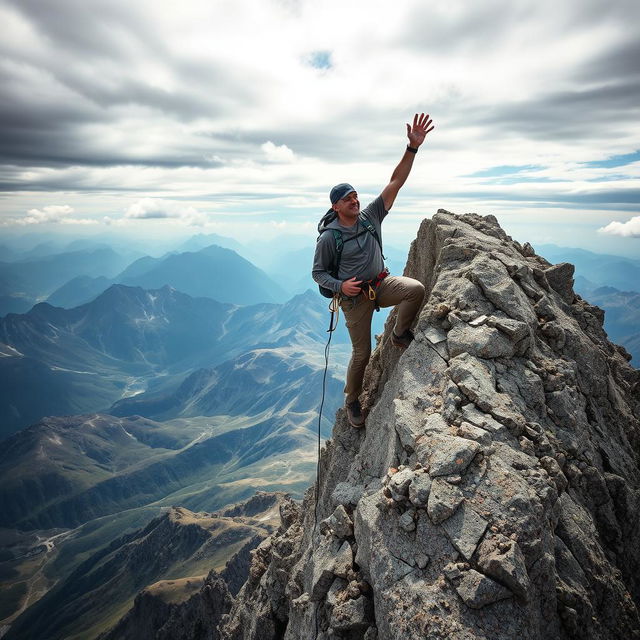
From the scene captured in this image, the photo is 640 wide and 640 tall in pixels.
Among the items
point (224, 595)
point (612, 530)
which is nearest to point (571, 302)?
point (612, 530)

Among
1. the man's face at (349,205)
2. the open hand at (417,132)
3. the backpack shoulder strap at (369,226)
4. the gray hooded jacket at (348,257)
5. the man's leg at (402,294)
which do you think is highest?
the open hand at (417,132)

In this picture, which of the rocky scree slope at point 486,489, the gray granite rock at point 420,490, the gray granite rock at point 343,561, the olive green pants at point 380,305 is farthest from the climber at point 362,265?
the gray granite rock at point 343,561

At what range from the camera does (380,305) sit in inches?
565

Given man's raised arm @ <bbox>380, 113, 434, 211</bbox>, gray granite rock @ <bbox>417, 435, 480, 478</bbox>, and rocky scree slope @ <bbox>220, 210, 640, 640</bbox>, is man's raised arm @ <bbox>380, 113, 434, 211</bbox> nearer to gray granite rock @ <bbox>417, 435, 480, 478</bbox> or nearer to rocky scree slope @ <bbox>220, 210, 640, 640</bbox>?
rocky scree slope @ <bbox>220, 210, 640, 640</bbox>

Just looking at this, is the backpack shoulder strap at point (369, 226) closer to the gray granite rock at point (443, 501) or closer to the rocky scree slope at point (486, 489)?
the rocky scree slope at point (486, 489)

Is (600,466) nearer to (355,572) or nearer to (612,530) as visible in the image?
(612,530)

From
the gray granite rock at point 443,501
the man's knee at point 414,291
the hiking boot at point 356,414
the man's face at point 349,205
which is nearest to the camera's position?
the gray granite rock at point 443,501

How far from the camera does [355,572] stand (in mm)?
10227

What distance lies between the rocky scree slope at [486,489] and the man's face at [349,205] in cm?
400

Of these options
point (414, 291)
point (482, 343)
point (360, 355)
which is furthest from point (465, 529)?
point (414, 291)

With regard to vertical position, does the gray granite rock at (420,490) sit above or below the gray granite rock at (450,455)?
below

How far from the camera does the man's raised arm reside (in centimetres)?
1450

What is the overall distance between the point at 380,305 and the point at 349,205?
360 cm

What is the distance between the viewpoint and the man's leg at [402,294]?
45.4ft
